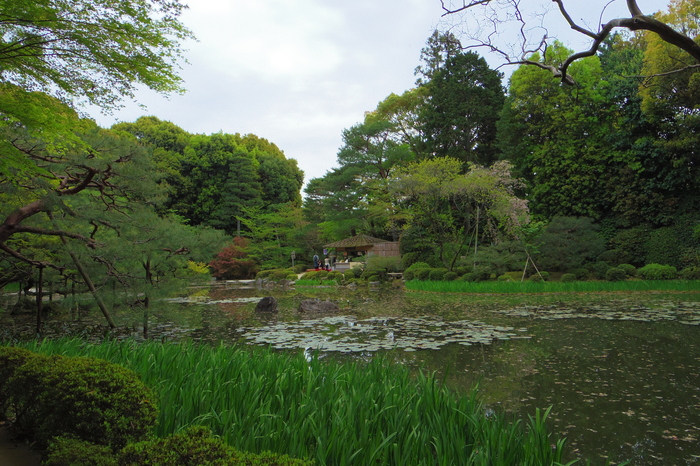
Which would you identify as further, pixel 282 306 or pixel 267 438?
pixel 282 306

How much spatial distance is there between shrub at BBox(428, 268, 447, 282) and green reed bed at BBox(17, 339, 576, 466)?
12147mm

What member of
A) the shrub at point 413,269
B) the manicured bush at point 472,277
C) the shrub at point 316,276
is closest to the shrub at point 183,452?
the manicured bush at point 472,277

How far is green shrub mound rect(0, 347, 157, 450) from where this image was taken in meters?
1.87

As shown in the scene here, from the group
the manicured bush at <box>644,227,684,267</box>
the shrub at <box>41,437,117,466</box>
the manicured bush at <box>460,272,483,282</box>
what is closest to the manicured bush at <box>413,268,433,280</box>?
the manicured bush at <box>460,272,483,282</box>

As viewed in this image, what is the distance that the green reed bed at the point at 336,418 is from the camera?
1963mm

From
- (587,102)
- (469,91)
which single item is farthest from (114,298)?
(469,91)

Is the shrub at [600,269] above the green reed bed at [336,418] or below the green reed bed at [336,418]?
above

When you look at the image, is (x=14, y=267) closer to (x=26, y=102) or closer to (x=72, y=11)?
(x=26, y=102)

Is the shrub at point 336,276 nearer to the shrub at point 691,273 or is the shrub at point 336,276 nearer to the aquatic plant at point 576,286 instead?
the aquatic plant at point 576,286

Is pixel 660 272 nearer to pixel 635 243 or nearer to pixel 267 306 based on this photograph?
pixel 635 243

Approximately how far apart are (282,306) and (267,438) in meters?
9.13

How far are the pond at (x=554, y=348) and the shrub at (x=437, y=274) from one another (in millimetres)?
4285

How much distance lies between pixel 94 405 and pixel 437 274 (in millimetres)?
14018

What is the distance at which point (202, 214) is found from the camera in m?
31.2
